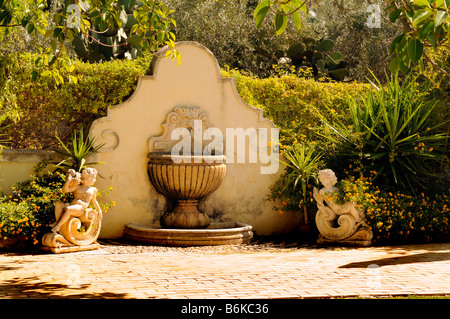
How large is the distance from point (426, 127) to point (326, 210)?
2676 mm

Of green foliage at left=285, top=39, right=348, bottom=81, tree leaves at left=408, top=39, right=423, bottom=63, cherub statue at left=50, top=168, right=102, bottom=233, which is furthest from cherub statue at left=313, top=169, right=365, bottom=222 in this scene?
green foliage at left=285, top=39, right=348, bottom=81

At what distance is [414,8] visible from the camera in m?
5.02

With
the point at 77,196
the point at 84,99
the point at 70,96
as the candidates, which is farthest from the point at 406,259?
the point at 70,96

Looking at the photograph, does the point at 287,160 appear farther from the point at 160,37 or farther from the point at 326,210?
the point at 160,37

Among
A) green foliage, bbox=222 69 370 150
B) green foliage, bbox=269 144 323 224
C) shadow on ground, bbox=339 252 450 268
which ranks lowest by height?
shadow on ground, bbox=339 252 450 268

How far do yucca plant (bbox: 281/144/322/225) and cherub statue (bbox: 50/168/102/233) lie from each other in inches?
128

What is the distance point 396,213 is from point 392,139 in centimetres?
140

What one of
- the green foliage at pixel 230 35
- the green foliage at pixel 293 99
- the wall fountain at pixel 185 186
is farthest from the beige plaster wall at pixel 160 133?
the green foliage at pixel 230 35

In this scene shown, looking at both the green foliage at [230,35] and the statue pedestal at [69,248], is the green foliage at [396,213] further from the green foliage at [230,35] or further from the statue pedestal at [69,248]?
the green foliage at [230,35]

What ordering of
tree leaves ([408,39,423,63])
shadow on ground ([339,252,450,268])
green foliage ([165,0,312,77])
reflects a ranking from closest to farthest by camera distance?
tree leaves ([408,39,423,63]) → shadow on ground ([339,252,450,268]) → green foliage ([165,0,312,77])

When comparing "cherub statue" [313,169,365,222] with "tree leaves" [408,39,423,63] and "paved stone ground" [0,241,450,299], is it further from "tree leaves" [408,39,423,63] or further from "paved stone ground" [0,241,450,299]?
"tree leaves" [408,39,423,63]

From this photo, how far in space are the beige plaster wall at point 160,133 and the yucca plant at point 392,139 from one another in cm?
143

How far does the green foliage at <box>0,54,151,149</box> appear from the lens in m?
10.6

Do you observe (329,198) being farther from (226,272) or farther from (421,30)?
(421,30)
